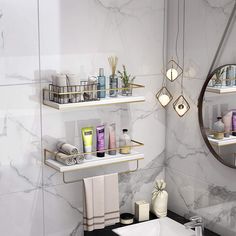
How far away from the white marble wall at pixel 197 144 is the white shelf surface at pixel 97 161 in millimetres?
331

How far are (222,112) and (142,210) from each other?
31.4 inches

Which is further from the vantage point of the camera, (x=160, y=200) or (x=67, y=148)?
(x=160, y=200)

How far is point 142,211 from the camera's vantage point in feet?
9.89

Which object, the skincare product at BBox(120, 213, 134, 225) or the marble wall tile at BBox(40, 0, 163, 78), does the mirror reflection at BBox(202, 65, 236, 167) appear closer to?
the marble wall tile at BBox(40, 0, 163, 78)

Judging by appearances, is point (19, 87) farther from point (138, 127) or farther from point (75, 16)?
point (138, 127)

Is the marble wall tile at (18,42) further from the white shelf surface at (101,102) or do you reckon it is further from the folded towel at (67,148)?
the folded towel at (67,148)

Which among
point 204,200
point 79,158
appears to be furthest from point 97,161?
point 204,200

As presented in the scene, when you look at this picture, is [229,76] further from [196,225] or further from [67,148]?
[67,148]

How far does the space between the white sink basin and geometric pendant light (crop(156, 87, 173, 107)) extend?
71cm

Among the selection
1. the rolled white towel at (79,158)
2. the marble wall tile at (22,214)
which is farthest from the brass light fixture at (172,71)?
the marble wall tile at (22,214)

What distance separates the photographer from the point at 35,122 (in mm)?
2674

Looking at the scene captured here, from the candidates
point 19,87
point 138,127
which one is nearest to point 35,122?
point 19,87

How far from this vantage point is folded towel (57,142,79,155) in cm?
263

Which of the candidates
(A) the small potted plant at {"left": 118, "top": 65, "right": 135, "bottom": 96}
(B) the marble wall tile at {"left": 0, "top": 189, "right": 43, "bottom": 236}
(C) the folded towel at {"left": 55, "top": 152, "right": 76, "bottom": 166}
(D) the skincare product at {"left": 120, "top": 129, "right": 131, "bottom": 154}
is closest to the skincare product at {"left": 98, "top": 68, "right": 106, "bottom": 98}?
(A) the small potted plant at {"left": 118, "top": 65, "right": 135, "bottom": 96}
